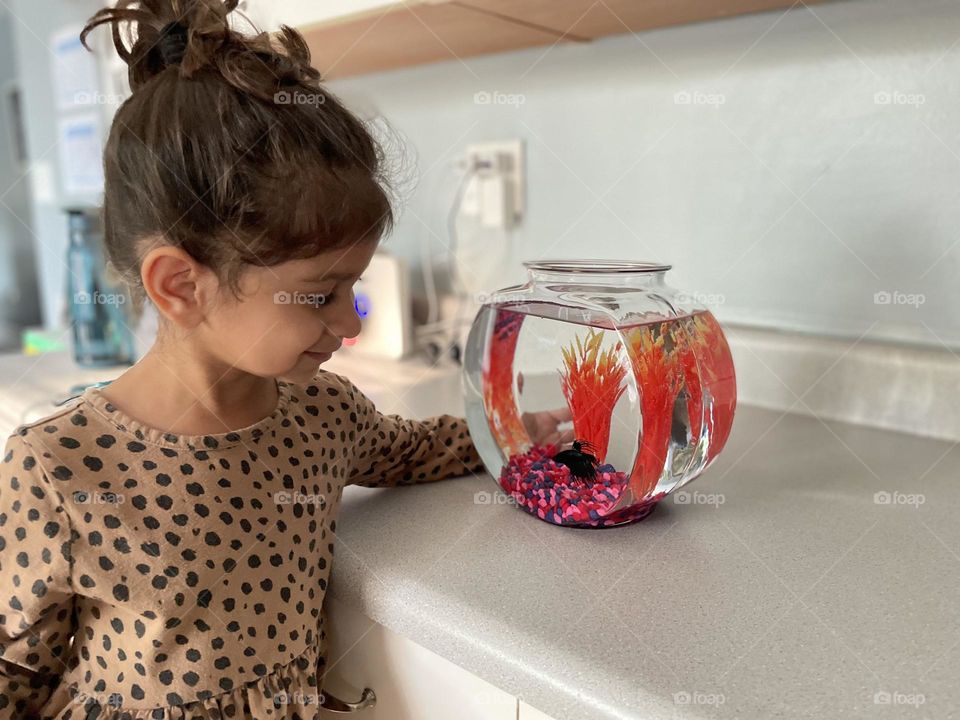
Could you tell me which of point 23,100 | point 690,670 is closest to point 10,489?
point 690,670

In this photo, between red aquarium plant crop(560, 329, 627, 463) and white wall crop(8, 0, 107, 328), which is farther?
white wall crop(8, 0, 107, 328)

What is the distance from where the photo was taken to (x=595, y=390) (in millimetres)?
630

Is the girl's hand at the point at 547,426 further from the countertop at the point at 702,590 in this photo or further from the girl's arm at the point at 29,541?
the girl's arm at the point at 29,541

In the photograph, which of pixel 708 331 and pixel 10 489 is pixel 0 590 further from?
pixel 708 331

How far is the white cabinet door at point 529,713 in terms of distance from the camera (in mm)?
508

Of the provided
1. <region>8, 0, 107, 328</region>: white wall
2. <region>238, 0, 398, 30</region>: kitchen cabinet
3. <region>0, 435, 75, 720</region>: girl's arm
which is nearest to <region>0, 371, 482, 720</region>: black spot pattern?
<region>0, 435, 75, 720</region>: girl's arm

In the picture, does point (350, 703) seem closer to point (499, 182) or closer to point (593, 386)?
point (593, 386)

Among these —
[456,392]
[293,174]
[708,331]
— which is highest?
[293,174]

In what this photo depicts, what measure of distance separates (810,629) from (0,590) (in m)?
0.56

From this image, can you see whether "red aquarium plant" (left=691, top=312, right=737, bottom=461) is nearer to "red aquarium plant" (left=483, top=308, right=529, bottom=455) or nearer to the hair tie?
"red aquarium plant" (left=483, top=308, right=529, bottom=455)

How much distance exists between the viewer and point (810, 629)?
0.51 metres

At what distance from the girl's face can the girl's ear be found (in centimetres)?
1

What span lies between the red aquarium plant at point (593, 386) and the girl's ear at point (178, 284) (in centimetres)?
30

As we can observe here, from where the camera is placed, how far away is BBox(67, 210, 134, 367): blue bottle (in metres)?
1.33
